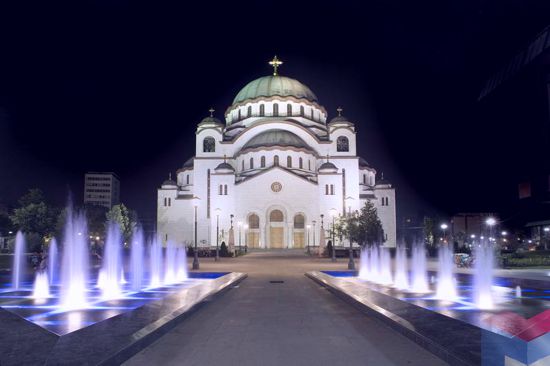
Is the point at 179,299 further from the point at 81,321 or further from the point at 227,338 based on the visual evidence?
the point at 227,338

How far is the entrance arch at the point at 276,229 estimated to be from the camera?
5872 centimetres

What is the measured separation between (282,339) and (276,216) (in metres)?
52.4

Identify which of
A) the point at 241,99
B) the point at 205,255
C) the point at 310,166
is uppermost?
the point at 241,99

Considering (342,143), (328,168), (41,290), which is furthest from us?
(342,143)

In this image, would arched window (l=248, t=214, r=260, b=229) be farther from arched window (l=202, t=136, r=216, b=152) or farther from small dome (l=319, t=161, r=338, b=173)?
arched window (l=202, t=136, r=216, b=152)

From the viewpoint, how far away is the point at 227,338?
7.70m

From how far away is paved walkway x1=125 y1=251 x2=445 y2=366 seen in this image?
6.27m

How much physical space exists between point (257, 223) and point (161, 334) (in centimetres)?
5214

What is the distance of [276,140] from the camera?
2437 inches

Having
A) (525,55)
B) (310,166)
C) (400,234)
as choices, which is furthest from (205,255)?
(400,234)

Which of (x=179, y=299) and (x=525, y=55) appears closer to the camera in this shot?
(x=179, y=299)

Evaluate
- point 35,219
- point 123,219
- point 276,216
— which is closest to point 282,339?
point 276,216

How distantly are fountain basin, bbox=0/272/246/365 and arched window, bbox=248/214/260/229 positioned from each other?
47.7 metres

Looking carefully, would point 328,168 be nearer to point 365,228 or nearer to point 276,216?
point 276,216
